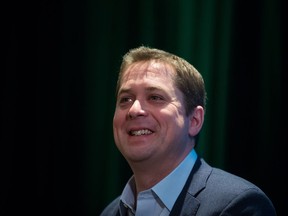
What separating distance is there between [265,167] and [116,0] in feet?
3.96

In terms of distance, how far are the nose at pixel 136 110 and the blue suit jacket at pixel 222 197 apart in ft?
0.97

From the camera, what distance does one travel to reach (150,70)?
5.33 ft

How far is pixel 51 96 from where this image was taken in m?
2.35

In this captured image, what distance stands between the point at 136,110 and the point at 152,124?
0.08m

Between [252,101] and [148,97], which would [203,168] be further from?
[252,101]

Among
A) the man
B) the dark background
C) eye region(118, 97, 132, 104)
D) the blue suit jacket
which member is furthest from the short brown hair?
the dark background

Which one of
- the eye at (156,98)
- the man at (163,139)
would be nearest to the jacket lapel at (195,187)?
the man at (163,139)

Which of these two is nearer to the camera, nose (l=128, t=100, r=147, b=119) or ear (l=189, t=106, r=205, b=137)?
nose (l=128, t=100, r=147, b=119)

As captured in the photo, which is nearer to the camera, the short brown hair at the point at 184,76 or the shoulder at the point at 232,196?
the shoulder at the point at 232,196

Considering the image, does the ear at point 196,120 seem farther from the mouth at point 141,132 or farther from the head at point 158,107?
the mouth at point 141,132

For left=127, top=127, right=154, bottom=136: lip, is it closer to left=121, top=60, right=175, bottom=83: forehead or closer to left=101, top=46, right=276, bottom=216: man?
left=101, top=46, right=276, bottom=216: man

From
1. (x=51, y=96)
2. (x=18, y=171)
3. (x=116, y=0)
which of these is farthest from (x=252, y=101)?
(x=18, y=171)

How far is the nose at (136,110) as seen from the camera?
1552 millimetres

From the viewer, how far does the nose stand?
1552mm
